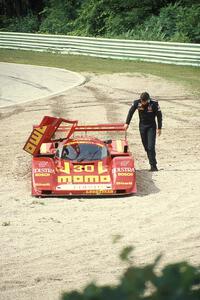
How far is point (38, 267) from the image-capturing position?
323 inches

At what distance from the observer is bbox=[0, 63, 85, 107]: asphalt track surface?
83.7ft

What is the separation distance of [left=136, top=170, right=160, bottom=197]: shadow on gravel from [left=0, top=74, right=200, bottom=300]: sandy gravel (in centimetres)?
2

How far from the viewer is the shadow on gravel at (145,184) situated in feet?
41.3

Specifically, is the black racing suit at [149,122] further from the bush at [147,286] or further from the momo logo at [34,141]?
the bush at [147,286]

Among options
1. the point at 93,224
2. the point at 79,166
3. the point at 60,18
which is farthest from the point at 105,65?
the point at 93,224

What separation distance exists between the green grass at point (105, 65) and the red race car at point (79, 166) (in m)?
12.3

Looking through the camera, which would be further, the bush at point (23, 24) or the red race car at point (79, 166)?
the bush at point (23, 24)

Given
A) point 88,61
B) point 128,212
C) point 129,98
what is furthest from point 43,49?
point 128,212

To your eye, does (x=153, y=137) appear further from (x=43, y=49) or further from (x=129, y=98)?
(x=43, y=49)

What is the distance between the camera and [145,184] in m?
13.2

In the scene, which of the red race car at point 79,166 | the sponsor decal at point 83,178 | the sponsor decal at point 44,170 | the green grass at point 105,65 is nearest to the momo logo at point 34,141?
the red race car at point 79,166

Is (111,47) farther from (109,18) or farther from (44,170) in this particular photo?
(44,170)

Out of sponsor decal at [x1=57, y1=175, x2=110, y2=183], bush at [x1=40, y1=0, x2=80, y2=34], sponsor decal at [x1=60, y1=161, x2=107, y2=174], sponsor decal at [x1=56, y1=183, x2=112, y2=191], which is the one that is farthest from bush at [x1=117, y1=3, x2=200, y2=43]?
sponsor decal at [x1=56, y1=183, x2=112, y2=191]

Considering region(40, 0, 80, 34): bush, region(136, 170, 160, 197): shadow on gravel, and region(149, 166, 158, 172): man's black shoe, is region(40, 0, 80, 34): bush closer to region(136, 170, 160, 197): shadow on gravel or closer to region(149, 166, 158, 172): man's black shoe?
region(149, 166, 158, 172): man's black shoe
